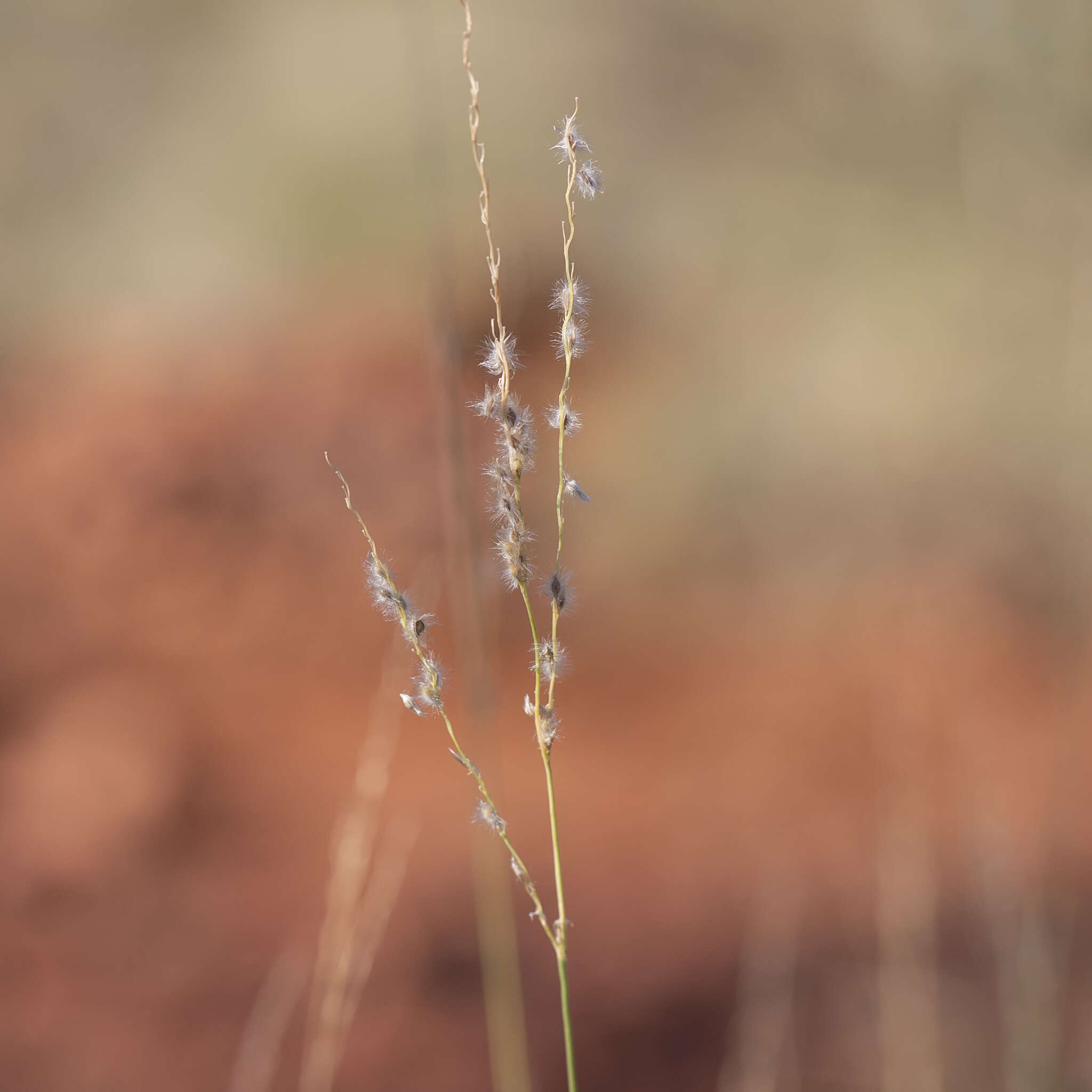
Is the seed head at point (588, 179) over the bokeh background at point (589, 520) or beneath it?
beneath

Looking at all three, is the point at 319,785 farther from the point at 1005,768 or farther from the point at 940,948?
the point at 1005,768

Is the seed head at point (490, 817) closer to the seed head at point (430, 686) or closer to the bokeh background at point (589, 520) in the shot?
the seed head at point (430, 686)

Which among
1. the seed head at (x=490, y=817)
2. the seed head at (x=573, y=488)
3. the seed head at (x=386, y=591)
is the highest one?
the seed head at (x=573, y=488)

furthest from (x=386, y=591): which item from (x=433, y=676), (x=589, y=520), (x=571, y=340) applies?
(x=589, y=520)

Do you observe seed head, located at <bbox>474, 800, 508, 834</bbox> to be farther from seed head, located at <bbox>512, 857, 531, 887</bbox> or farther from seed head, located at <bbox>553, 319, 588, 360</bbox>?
Answer: seed head, located at <bbox>553, 319, 588, 360</bbox>

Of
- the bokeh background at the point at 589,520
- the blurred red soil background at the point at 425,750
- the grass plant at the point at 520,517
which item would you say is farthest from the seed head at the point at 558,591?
the bokeh background at the point at 589,520

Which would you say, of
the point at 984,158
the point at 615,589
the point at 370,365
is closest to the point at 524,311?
the point at 370,365
